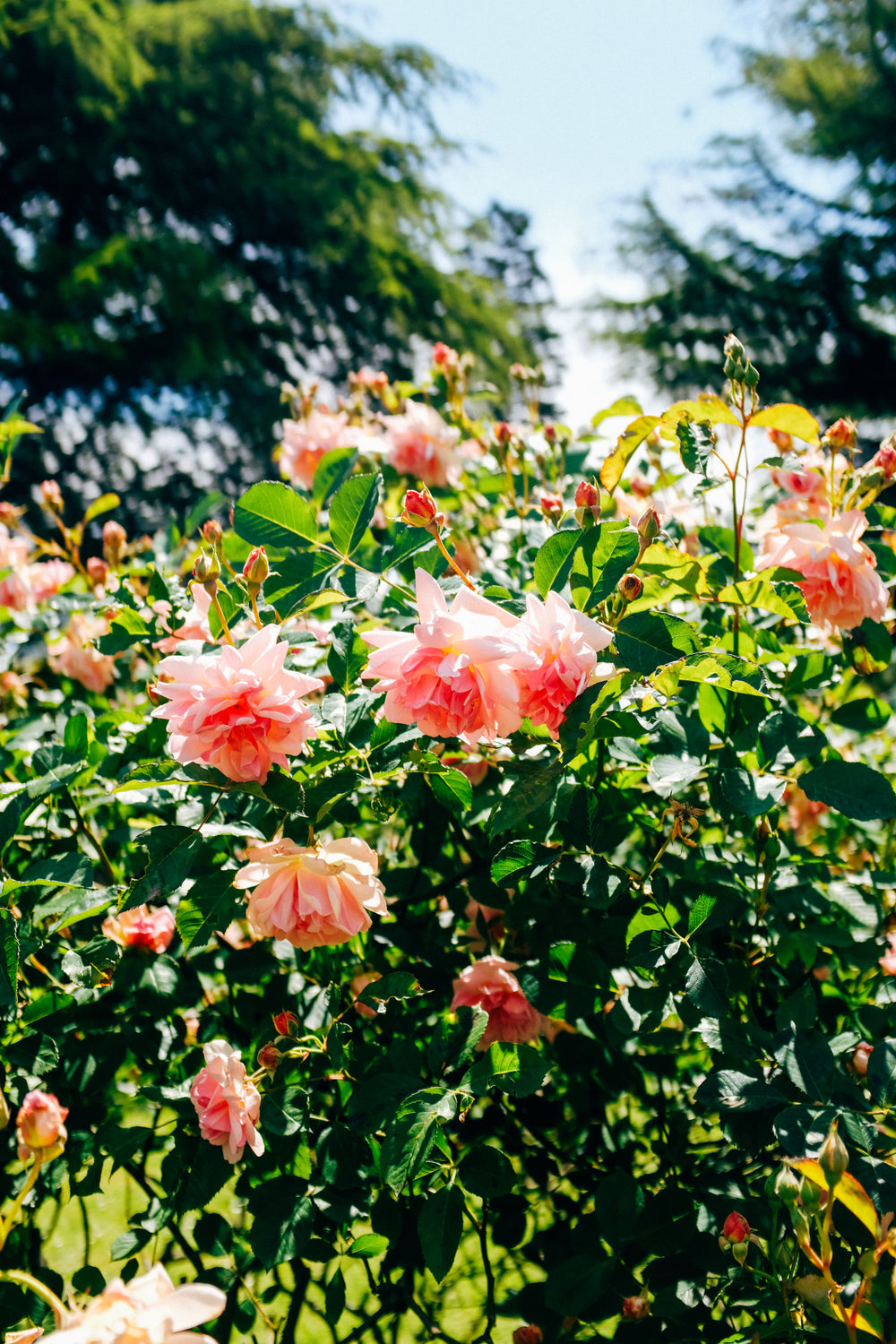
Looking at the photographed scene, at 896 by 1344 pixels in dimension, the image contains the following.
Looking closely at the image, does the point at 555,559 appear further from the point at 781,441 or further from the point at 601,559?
the point at 781,441

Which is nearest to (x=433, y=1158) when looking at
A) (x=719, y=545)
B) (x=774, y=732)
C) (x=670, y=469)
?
(x=774, y=732)

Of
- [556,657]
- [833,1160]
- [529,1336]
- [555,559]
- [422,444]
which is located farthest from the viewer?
[422,444]

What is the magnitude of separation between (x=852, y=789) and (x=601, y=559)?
0.33 meters

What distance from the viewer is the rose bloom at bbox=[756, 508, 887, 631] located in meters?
0.94

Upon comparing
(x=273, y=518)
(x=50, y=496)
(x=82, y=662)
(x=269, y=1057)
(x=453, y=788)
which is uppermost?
(x=50, y=496)

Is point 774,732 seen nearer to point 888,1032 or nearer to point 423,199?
point 888,1032

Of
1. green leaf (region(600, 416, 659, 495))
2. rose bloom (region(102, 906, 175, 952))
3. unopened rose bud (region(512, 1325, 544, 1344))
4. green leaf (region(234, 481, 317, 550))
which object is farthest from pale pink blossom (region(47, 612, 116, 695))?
unopened rose bud (region(512, 1325, 544, 1344))

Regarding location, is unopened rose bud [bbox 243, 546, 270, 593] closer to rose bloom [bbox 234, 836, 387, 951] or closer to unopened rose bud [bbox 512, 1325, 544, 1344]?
rose bloom [bbox 234, 836, 387, 951]

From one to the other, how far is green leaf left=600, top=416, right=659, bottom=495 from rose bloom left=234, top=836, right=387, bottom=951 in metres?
0.45

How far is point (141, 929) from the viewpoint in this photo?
42.4 inches

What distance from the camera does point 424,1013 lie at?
3.84 feet

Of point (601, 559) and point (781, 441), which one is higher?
point (781, 441)

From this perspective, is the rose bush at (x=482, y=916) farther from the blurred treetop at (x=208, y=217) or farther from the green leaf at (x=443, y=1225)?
the blurred treetop at (x=208, y=217)

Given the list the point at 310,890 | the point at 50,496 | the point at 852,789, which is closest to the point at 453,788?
the point at 310,890
